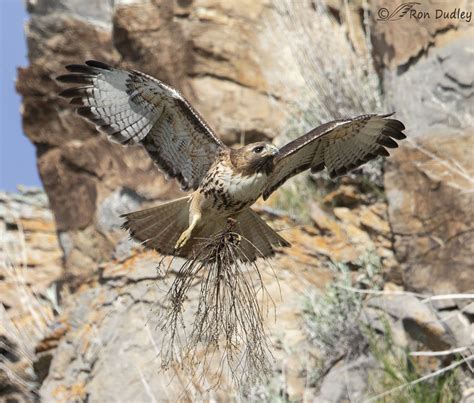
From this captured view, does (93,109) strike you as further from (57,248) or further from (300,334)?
(57,248)

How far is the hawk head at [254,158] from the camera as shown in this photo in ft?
20.8

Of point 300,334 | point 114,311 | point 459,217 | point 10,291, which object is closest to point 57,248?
point 10,291

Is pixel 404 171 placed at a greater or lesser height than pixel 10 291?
greater

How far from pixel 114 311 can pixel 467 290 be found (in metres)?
2.87

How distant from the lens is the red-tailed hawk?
641 centimetres

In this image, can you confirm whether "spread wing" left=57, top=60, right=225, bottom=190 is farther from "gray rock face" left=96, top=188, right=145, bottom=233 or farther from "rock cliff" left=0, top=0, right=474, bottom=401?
"gray rock face" left=96, top=188, right=145, bottom=233

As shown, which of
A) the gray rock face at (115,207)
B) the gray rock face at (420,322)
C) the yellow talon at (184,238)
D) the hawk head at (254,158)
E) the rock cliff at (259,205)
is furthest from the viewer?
the gray rock face at (115,207)

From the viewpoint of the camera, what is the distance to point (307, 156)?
Result: 7.27 m

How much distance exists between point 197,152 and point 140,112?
1.59 feet

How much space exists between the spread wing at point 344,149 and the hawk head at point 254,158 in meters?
0.54

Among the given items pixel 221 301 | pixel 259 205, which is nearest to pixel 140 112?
pixel 259 205

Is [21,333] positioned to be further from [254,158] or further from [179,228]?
[254,158]

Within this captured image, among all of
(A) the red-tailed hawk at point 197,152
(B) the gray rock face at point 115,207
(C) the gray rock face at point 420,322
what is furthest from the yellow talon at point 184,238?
(B) the gray rock face at point 115,207

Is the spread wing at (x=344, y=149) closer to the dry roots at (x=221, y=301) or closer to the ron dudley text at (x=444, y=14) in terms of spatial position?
the ron dudley text at (x=444, y=14)
